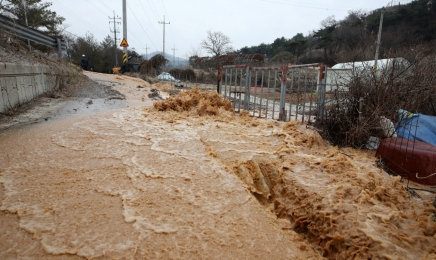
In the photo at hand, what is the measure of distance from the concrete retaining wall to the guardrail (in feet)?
4.75

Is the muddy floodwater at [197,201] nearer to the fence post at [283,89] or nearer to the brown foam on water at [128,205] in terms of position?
the brown foam on water at [128,205]

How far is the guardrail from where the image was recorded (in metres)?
7.96

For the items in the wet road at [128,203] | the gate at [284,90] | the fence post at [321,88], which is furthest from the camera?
the gate at [284,90]

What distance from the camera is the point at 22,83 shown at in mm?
6145

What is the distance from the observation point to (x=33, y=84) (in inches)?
271

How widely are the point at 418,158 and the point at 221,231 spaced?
9.84 ft

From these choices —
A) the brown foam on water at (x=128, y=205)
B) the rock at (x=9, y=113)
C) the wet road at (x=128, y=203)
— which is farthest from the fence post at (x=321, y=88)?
the rock at (x=9, y=113)

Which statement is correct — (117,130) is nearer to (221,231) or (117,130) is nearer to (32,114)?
(32,114)

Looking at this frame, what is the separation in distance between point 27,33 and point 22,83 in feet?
12.7

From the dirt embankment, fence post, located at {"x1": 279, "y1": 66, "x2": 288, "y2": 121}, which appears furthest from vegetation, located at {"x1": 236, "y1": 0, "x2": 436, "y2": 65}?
the dirt embankment

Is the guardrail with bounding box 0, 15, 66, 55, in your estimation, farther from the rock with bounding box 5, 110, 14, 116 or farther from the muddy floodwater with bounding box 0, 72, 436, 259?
the muddy floodwater with bounding box 0, 72, 436, 259

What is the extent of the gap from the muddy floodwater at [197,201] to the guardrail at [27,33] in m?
5.00

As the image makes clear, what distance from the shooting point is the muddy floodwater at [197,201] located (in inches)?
87.2

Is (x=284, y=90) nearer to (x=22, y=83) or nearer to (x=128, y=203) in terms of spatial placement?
(x=128, y=203)
